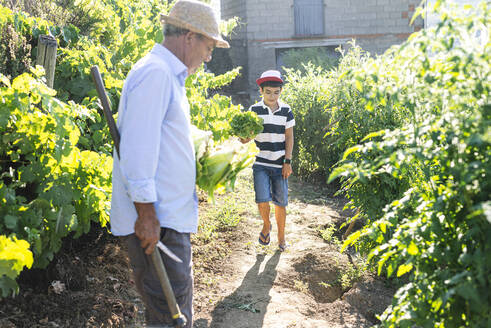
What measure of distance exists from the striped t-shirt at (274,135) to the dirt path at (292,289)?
3.25ft

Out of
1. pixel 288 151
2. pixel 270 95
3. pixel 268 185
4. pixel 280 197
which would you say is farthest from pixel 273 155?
pixel 270 95

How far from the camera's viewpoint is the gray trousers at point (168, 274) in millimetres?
2535

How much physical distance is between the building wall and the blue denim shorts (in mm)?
17291

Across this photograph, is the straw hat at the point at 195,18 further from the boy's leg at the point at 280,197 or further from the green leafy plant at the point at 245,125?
the boy's leg at the point at 280,197

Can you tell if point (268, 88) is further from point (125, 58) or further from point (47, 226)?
point (47, 226)

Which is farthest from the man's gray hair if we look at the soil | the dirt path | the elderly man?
the dirt path

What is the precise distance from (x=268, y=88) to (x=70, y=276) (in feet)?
9.10

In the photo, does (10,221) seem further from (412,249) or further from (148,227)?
(412,249)

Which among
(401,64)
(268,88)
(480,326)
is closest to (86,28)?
(268,88)

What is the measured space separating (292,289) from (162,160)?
249 cm

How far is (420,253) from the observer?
1999mm

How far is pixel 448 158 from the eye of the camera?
6.21ft

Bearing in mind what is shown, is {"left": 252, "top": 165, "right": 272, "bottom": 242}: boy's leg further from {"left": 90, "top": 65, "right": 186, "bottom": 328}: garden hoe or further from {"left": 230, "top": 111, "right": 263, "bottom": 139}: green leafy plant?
{"left": 90, "top": 65, "right": 186, "bottom": 328}: garden hoe

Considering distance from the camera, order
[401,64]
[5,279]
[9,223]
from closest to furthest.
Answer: [401,64]
[5,279]
[9,223]
